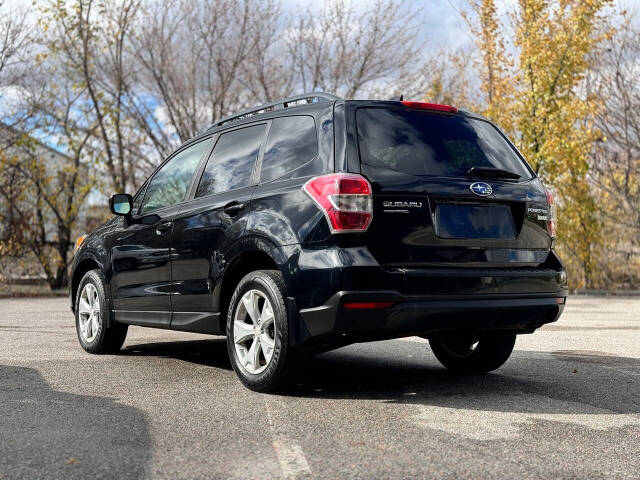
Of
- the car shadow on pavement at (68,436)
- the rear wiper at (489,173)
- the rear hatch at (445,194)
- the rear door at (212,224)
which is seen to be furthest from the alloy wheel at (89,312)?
the rear wiper at (489,173)

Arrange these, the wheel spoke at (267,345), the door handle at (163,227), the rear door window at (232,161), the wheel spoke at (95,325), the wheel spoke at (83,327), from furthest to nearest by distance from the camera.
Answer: the wheel spoke at (83,327) < the wheel spoke at (95,325) < the door handle at (163,227) < the rear door window at (232,161) < the wheel spoke at (267,345)

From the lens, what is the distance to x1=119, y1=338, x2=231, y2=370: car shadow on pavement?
6996 millimetres

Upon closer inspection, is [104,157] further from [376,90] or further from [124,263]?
[124,263]

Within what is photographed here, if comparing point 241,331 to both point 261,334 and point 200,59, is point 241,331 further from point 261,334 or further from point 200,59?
point 200,59

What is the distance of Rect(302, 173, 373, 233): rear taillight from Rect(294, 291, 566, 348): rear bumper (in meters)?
0.40

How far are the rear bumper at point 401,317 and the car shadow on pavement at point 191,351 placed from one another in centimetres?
206

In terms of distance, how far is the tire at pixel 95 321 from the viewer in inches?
285

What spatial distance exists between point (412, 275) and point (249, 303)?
4.00 feet

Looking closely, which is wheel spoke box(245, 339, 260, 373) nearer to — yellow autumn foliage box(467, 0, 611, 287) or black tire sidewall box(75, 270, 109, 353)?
black tire sidewall box(75, 270, 109, 353)

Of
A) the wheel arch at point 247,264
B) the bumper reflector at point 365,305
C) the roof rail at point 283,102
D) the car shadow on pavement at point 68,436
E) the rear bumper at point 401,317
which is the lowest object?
the car shadow on pavement at point 68,436

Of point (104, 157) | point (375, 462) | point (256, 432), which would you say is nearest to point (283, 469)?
point (375, 462)

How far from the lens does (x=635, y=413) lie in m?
4.64

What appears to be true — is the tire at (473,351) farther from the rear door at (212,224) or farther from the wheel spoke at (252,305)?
the rear door at (212,224)

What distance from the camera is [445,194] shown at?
4.84 metres
